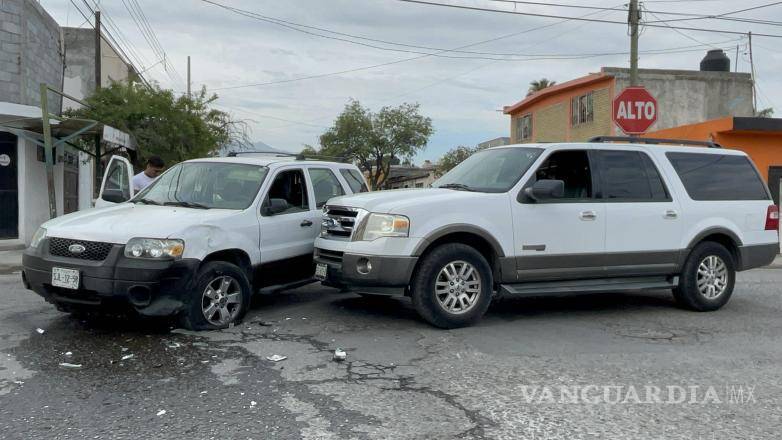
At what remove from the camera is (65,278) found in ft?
19.2

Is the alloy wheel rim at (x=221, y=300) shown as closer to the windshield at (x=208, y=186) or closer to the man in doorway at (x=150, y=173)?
the windshield at (x=208, y=186)

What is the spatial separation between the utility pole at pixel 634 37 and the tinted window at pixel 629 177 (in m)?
12.1

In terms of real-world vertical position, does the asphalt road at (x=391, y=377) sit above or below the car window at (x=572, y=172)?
below

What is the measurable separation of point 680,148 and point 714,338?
2.41 meters

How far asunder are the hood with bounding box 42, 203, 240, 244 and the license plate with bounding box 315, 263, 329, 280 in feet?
3.16

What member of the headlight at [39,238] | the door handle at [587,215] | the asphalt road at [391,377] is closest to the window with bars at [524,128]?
the asphalt road at [391,377]

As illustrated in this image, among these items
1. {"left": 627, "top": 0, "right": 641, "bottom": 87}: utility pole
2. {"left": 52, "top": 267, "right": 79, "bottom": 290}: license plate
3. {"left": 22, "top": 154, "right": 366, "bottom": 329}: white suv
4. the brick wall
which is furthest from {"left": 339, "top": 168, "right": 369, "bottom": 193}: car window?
{"left": 627, "top": 0, "right": 641, "bottom": 87}: utility pole

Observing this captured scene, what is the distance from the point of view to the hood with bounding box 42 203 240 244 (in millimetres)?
5934

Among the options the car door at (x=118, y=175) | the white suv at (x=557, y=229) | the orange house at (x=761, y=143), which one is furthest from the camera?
the orange house at (x=761, y=143)

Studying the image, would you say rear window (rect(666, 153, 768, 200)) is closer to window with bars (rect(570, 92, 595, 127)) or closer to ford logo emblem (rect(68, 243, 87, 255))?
ford logo emblem (rect(68, 243, 87, 255))

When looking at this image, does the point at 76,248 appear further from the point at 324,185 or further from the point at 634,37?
the point at 634,37

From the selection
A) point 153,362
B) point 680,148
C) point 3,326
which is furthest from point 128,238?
point 680,148

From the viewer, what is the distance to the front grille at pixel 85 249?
19.3 ft

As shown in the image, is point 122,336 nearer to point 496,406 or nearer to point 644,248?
point 496,406
